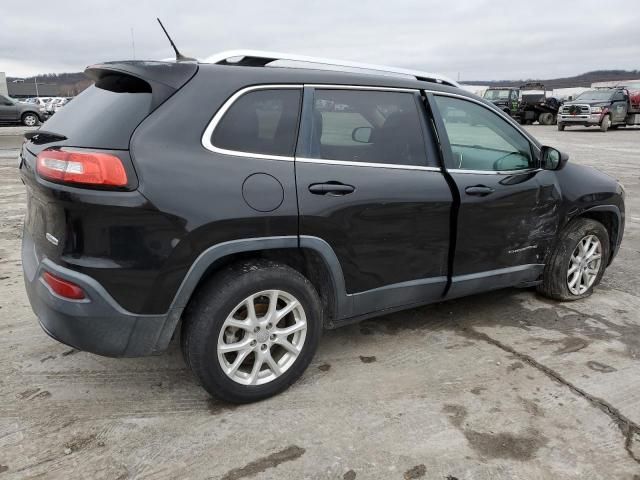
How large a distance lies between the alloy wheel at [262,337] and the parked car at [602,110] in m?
25.4

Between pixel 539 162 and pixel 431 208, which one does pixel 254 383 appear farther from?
pixel 539 162

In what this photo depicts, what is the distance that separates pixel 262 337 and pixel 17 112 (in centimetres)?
2713

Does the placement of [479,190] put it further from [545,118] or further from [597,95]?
[545,118]

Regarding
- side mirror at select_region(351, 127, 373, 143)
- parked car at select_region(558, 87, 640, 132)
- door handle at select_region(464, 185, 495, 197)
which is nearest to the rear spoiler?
side mirror at select_region(351, 127, 373, 143)

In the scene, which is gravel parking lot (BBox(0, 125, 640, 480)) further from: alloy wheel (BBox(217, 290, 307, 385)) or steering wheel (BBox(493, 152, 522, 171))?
steering wheel (BBox(493, 152, 522, 171))

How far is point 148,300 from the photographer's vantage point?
242cm

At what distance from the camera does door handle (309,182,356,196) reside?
8.97ft

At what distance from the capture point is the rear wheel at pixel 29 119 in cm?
2536

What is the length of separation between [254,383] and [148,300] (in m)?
0.74

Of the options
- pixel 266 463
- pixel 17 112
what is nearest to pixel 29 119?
pixel 17 112

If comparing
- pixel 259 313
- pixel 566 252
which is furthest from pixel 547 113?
pixel 259 313

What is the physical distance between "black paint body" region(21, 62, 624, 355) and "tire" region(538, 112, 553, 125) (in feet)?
99.9

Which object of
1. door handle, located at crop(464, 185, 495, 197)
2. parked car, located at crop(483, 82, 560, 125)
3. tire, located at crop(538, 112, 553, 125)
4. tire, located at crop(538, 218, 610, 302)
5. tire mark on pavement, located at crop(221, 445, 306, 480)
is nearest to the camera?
tire mark on pavement, located at crop(221, 445, 306, 480)

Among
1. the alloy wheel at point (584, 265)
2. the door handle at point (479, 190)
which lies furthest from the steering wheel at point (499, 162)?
the alloy wheel at point (584, 265)
